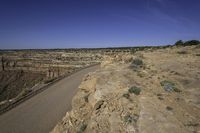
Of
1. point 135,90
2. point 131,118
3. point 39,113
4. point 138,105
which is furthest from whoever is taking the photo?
point 39,113

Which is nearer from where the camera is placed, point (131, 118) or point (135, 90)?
point (131, 118)

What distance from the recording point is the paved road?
42.3ft

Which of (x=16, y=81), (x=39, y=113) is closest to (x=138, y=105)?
(x=39, y=113)

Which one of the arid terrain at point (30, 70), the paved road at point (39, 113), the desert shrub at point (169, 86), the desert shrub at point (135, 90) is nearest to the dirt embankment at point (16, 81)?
the arid terrain at point (30, 70)

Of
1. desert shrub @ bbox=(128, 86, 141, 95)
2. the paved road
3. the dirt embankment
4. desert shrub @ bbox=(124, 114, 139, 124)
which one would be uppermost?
desert shrub @ bbox=(128, 86, 141, 95)

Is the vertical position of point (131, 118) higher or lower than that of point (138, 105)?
lower

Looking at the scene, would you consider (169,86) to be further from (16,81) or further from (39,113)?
(16,81)

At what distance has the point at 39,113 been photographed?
15.0 metres

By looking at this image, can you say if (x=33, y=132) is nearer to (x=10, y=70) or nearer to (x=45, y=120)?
(x=45, y=120)

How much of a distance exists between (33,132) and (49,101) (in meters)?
5.14

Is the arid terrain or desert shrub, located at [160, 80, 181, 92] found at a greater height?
desert shrub, located at [160, 80, 181, 92]

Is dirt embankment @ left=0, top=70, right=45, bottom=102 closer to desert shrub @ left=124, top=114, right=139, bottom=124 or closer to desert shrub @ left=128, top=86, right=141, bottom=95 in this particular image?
desert shrub @ left=128, top=86, right=141, bottom=95

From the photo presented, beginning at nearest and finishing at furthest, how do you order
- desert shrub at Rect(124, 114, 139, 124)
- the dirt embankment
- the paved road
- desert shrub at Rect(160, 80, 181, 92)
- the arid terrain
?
1. desert shrub at Rect(124, 114, 139, 124)
2. desert shrub at Rect(160, 80, 181, 92)
3. the paved road
4. the dirt embankment
5. the arid terrain

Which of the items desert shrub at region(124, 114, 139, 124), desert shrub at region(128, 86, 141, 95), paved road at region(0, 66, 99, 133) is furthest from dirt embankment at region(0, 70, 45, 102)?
desert shrub at region(124, 114, 139, 124)
